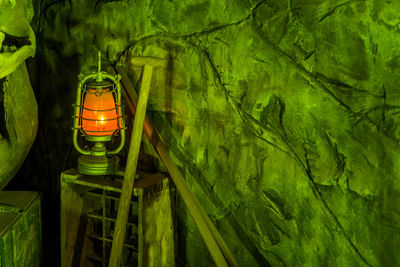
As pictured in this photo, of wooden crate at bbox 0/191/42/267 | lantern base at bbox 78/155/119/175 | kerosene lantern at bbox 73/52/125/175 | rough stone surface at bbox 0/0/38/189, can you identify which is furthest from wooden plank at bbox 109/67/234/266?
wooden crate at bbox 0/191/42/267

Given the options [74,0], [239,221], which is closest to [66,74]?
[74,0]

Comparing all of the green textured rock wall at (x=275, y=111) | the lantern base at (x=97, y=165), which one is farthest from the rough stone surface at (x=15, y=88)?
the lantern base at (x=97, y=165)

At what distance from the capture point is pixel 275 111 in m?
3.32

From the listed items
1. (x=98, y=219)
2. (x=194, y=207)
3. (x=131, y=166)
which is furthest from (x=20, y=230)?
(x=194, y=207)

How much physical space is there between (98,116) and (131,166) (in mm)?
444

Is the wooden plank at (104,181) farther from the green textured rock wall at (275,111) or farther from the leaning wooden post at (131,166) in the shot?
the green textured rock wall at (275,111)

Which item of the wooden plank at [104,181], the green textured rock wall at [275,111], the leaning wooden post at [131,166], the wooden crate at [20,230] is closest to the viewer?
the green textured rock wall at [275,111]

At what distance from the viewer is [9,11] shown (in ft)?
11.4

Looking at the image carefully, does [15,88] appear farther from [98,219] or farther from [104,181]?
[98,219]

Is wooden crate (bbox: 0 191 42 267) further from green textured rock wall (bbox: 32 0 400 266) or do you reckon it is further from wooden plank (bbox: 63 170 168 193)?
green textured rock wall (bbox: 32 0 400 266)

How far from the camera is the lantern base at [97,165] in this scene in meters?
3.52

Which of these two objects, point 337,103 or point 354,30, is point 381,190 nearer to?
point 337,103

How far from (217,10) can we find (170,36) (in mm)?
453

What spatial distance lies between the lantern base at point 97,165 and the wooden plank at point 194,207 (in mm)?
352
